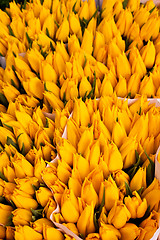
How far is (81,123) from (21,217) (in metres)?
0.23

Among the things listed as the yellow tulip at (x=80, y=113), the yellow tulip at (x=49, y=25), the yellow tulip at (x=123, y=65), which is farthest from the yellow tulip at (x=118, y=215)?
the yellow tulip at (x=49, y=25)

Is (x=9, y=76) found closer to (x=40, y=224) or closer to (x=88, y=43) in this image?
(x=88, y=43)

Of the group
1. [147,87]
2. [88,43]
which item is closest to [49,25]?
[88,43]

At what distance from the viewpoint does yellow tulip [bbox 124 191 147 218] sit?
53 centimetres

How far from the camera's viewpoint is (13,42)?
0.86m

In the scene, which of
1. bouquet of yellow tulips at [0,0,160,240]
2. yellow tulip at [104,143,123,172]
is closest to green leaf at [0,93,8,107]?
bouquet of yellow tulips at [0,0,160,240]

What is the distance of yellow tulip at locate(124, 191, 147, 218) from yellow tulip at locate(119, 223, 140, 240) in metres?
0.02

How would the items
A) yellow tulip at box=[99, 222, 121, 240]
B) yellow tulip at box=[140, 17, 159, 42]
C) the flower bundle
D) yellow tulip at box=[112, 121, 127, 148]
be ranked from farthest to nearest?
1. yellow tulip at box=[140, 17, 159, 42]
2. the flower bundle
3. yellow tulip at box=[112, 121, 127, 148]
4. yellow tulip at box=[99, 222, 121, 240]

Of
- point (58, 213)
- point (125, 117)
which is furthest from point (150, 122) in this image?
point (58, 213)

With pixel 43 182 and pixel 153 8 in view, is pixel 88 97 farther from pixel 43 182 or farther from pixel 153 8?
pixel 153 8

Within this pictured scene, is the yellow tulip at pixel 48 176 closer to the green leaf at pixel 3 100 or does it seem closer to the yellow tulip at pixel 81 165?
the yellow tulip at pixel 81 165

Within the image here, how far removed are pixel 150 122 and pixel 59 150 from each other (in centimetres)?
20

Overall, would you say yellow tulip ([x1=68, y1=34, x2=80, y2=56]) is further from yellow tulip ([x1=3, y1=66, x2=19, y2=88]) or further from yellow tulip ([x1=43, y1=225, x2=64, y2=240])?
yellow tulip ([x1=43, y1=225, x2=64, y2=240])

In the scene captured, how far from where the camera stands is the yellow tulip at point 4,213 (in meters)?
0.58
